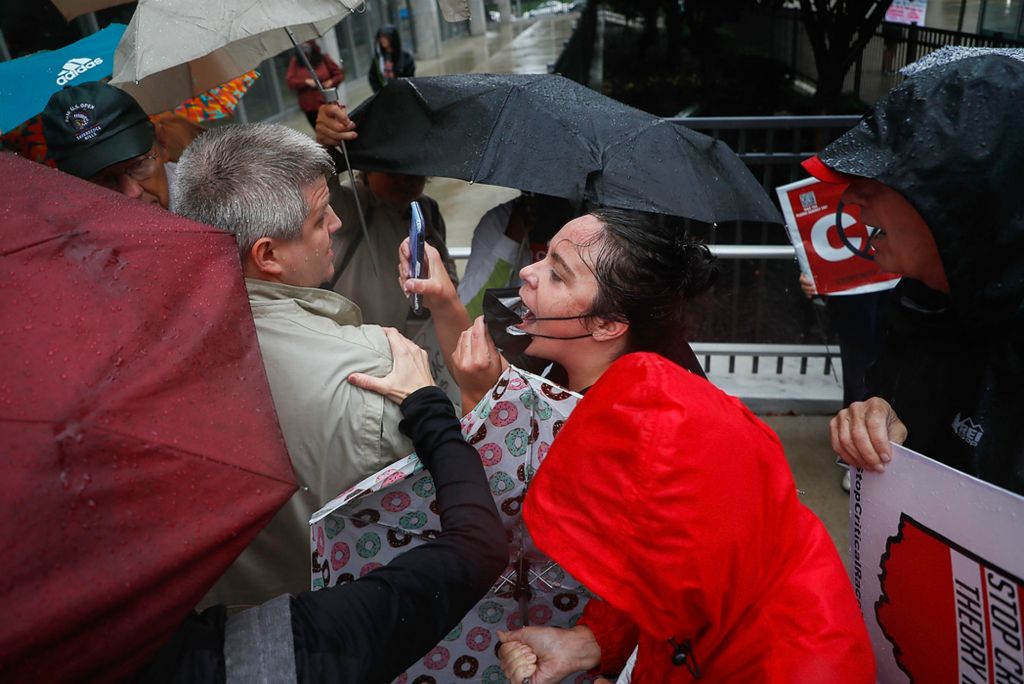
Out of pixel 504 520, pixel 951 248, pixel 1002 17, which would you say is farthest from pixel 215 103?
pixel 1002 17

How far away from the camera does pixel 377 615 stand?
45.3 inches

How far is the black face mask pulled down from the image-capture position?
2.04 metres

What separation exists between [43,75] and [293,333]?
6.48ft

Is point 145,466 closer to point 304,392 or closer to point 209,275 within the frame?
point 209,275

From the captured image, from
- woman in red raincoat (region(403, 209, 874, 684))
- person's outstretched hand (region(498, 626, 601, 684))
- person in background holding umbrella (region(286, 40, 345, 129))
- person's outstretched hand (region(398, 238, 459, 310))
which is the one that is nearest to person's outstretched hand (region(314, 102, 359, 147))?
person's outstretched hand (region(398, 238, 459, 310))

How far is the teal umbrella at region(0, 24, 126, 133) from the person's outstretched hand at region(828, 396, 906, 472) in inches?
107

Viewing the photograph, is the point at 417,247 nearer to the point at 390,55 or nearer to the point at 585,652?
the point at 585,652

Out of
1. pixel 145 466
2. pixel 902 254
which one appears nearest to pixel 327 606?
pixel 145 466

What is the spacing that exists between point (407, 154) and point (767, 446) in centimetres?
190

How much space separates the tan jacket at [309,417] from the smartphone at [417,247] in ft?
1.14

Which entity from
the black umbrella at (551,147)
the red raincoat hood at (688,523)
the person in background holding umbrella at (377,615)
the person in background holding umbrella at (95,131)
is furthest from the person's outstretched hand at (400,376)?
the person in background holding umbrella at (95,131)

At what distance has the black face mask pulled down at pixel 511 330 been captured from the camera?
6.68 feet

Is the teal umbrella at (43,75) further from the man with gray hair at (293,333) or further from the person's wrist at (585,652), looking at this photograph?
the person's wrist at (585,652)

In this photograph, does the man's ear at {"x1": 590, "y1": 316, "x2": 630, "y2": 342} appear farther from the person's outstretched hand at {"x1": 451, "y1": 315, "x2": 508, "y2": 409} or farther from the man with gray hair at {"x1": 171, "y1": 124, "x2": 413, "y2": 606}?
the man with gray hair at {"x1": 171, "y1": 124, "x2": 413, "y2": 606}
